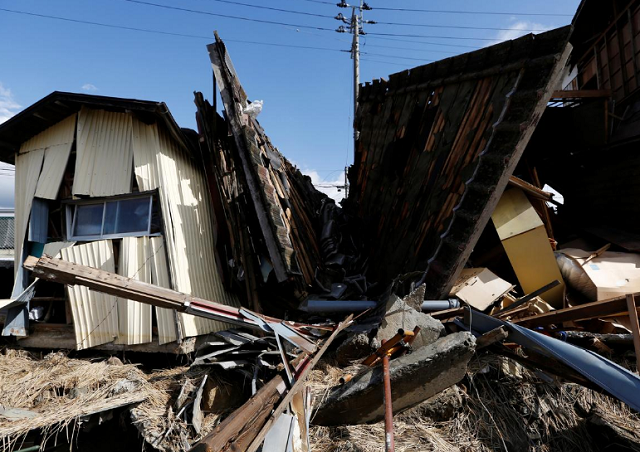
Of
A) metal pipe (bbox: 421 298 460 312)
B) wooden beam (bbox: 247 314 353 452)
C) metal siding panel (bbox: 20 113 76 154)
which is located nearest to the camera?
wooden beam (bbox: 247 314 353 452)

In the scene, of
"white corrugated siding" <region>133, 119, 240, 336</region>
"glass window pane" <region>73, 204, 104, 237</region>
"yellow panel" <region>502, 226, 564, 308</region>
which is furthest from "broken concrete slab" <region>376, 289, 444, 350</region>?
"glass window pane" <region>73, 204, 104, 237</region>

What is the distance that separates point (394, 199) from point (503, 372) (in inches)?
131

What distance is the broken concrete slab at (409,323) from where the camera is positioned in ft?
13.3

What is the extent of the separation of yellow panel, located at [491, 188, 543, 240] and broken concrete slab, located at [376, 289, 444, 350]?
192 cm

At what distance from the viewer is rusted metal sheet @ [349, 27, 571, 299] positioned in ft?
13.4

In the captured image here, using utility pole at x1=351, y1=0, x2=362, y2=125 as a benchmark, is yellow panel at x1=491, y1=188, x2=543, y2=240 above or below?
below

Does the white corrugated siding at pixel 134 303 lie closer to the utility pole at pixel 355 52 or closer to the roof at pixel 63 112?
the roof at pixel 63 112

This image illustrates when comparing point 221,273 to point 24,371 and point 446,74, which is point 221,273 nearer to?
point 24,371

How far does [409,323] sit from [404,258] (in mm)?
1505

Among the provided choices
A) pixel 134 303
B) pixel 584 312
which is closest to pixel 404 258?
pixel 584 312

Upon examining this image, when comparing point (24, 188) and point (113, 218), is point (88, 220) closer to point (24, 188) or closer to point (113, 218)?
point (113, 218)

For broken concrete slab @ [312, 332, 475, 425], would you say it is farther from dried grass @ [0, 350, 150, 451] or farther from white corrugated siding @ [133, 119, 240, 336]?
white corrugated siding @ [133, 119, 240, 336]

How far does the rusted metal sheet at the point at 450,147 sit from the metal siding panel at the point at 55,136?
20.0ft

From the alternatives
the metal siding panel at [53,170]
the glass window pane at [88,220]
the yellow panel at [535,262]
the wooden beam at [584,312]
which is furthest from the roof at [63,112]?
the wooden beam at [584,312]
